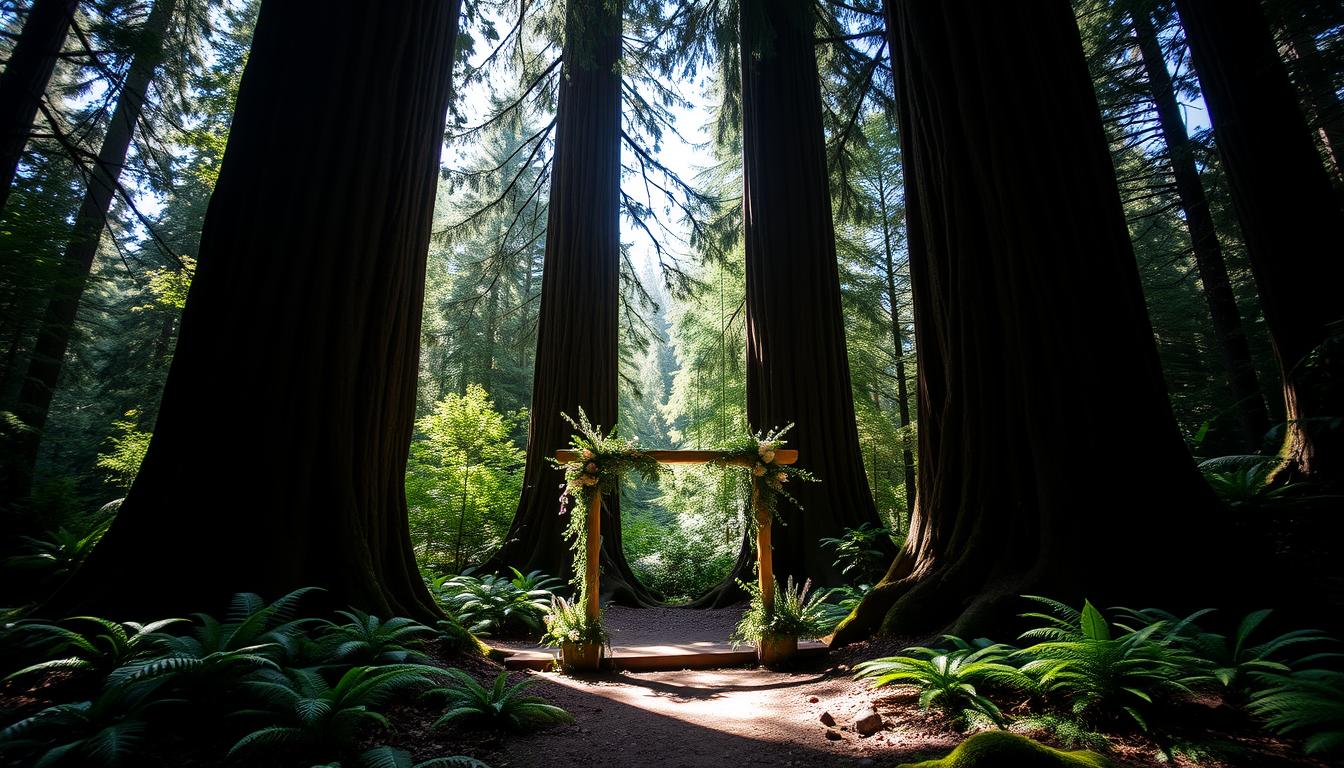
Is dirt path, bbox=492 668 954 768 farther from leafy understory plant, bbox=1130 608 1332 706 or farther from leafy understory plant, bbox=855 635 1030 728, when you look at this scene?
leafy understory plant, bbox=1130 608 1332 706

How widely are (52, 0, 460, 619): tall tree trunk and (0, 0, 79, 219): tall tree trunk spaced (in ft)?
9.72

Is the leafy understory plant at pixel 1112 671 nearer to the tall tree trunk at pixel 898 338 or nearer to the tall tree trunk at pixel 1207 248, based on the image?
the tall tree trunk at pixel 1207 248

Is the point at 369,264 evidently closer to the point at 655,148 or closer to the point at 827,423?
the point at 827,423

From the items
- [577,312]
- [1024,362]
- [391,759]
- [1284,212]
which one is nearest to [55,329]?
[577,312]

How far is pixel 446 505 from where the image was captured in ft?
27.7

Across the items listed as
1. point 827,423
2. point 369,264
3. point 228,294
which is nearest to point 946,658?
point 369,264

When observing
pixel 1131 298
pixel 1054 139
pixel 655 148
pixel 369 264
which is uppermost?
pixel 655 148

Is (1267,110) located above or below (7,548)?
above

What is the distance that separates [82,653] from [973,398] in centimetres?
473

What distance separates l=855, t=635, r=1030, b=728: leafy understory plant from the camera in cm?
213

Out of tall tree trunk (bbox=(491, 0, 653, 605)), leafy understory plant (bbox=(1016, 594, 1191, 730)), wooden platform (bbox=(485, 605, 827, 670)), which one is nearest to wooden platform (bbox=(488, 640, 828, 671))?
wooden platform (bbox=(485, 605, 827, 670))

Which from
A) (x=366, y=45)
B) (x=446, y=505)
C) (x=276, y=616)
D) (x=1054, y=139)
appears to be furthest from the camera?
(x=446, y=505)

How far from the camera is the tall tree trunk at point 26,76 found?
4496 millimetres

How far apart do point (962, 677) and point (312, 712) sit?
2.57m
